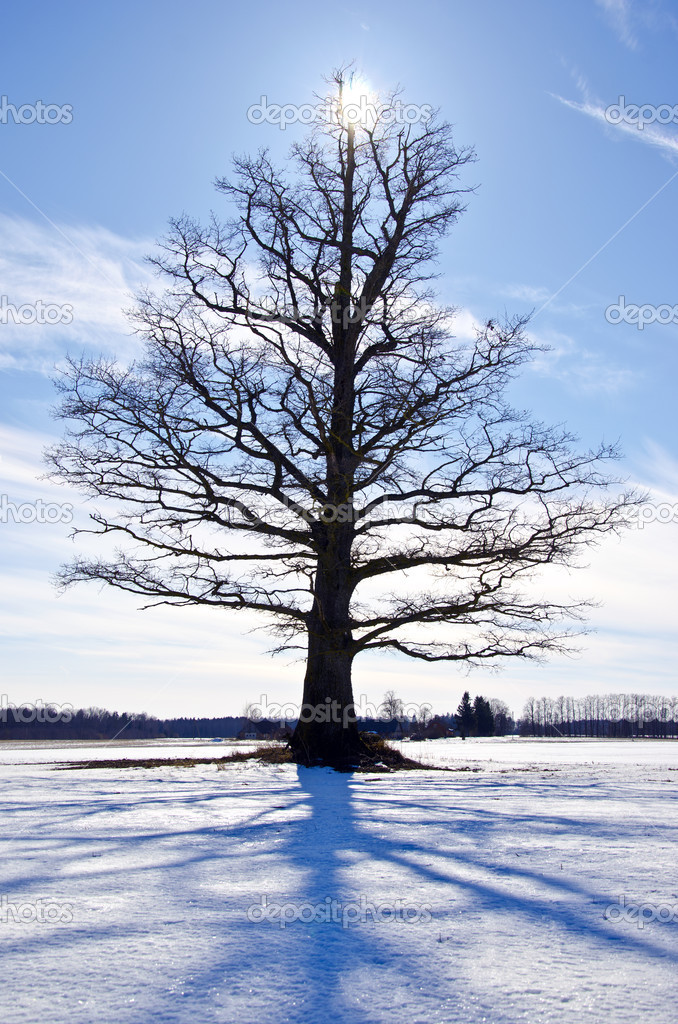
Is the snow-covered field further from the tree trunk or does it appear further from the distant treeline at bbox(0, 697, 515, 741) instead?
the distant treeline at bbox(0, 697, 515, 741)

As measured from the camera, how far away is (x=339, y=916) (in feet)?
11.9

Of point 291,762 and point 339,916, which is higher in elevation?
point 339,916

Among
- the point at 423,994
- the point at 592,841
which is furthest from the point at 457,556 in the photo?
the point at 423,994

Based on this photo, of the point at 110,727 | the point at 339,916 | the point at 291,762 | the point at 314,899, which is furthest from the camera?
the point at 110,727

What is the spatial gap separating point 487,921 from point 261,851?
2112 millimetres

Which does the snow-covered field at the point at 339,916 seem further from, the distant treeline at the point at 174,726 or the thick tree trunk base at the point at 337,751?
the distant treeline at the point at 174,726

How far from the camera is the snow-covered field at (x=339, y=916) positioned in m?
2.62

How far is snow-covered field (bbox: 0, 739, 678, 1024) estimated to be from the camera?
8.60 ft

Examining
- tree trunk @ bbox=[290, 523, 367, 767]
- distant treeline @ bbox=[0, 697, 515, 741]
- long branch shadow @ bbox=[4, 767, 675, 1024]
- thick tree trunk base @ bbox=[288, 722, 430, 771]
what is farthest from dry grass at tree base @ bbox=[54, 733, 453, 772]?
distant treeline @ bbox=[0, 697, 515, 741]

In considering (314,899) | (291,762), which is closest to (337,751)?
(291,762)

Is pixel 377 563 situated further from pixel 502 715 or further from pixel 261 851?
pixel 502 715

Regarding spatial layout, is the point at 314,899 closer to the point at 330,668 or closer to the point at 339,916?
the point at 339,916

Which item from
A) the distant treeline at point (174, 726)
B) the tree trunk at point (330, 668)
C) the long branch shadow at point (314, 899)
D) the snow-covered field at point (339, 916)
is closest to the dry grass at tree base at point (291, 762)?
the tree trunk at point (330, 668)

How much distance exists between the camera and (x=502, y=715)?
5217 inches
